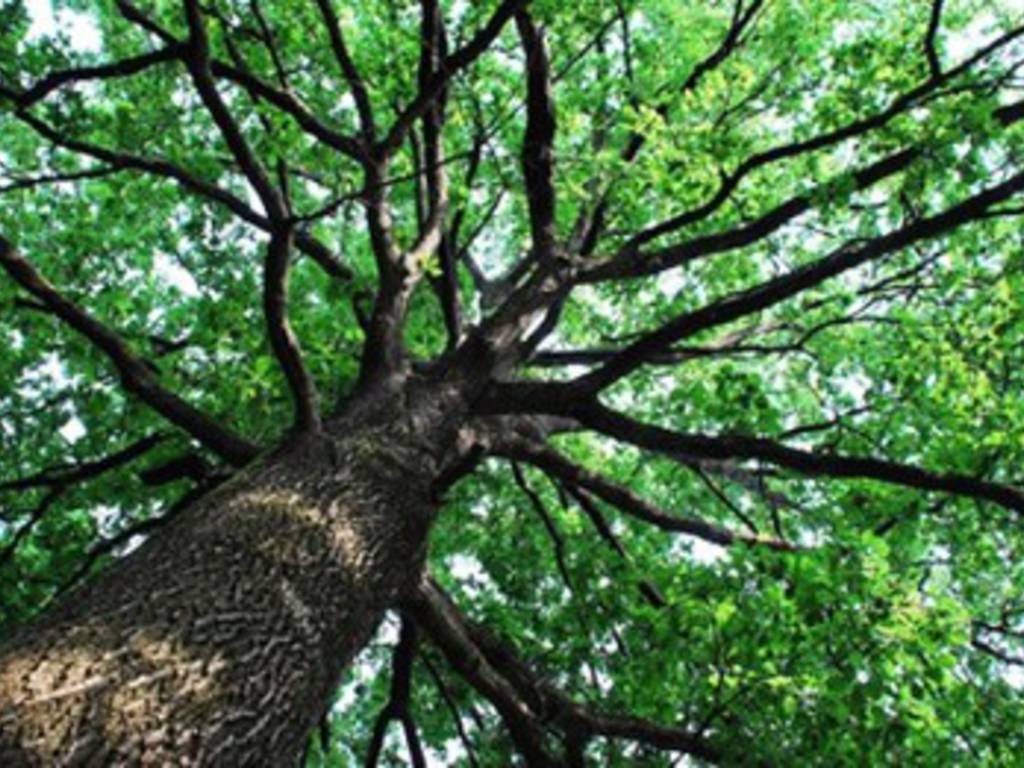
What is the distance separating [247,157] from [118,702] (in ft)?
9.63

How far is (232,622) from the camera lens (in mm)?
3344

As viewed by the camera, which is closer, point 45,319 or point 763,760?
point 763,760

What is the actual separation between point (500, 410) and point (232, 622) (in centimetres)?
299

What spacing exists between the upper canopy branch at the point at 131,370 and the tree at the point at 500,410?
18mm

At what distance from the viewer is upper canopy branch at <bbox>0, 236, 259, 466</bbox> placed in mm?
4430

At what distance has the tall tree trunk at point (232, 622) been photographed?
268cm

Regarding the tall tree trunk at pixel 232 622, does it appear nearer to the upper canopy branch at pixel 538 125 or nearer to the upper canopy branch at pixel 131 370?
the upper canopy branch at pixel 131 370

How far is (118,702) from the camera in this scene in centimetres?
273

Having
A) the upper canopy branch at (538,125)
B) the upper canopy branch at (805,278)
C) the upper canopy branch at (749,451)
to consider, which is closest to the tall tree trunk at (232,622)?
the upper canopy branch at (749,451)

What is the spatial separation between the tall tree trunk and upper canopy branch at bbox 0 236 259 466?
1.54 ft

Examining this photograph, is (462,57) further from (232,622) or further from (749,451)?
(232,622)

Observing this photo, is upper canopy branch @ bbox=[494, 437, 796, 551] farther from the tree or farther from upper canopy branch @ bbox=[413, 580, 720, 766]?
upper canopy branch @ bbox=[413, 580, 720, 766]

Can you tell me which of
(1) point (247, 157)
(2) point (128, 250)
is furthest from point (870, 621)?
(2) point (128, 250)

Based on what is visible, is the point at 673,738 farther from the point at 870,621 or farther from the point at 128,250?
the point at 128,250
